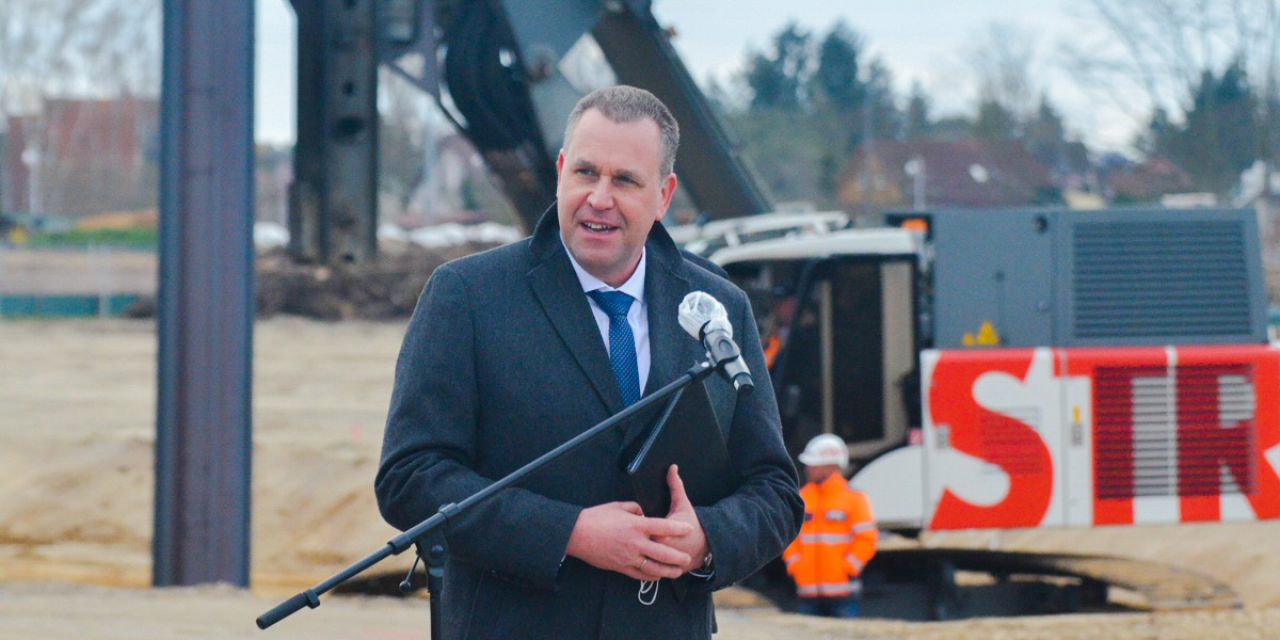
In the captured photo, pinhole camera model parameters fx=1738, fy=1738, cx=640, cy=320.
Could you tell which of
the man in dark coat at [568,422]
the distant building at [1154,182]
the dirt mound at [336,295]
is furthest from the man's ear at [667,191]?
the distant building at [1154,182]

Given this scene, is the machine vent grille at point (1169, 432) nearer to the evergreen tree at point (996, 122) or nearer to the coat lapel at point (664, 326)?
the coat lapel at point (664, 326)

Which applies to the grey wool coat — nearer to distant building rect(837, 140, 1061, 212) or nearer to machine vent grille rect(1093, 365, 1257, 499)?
machine vent grille rect(1093, 365, 1257, 499)

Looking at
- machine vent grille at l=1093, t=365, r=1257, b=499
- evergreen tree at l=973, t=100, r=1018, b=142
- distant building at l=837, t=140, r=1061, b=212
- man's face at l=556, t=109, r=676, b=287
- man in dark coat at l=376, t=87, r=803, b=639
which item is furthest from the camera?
evergreen tree at l=973, t=100, r=1018, b=142

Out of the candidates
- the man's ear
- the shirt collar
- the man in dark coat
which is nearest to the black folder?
the man in dark coat

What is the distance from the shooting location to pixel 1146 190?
48.6 meters

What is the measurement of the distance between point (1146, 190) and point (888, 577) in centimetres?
3844

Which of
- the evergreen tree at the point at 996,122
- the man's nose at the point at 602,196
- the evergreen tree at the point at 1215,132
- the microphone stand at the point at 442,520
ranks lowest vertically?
the microphone stand at the point at 442,520

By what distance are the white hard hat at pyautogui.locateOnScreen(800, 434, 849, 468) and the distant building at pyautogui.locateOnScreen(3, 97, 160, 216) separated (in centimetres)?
5289

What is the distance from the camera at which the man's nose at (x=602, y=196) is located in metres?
3.13

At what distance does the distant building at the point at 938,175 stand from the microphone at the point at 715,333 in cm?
5181

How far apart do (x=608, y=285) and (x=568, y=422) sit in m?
0.29

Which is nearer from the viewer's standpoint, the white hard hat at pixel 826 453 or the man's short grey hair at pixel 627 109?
the man's short grey hair at pixel 627 109

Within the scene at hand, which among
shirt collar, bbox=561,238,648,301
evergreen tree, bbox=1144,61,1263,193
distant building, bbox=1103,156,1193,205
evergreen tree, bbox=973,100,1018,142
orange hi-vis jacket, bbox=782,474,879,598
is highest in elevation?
evergreen tree, bbox=973,100,1018,142

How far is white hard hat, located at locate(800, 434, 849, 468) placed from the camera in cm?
1041
